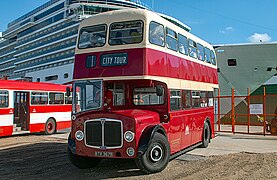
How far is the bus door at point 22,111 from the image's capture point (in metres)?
14.5

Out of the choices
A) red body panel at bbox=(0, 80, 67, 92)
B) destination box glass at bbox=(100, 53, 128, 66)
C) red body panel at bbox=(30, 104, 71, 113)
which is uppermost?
destination box glass at bbox=(100, 53, 128, 66)

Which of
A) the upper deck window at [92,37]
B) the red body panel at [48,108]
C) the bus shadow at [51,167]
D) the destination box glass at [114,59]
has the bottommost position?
the bus shadow at [51,167]

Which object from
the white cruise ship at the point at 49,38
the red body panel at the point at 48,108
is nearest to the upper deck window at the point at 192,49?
the red body panel at the point at 48,108

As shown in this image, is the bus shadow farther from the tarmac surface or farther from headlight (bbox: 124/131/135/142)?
headlight (bbox: 124/131/135/142)

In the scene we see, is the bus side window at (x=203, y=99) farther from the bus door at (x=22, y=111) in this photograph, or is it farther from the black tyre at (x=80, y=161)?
the bus door at (x=22, y=111)

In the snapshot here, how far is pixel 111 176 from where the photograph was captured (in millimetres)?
6750

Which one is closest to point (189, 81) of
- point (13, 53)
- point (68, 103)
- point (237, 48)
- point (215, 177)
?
point (215, 177)

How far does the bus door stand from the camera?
14.5 meters

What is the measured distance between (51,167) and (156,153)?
283 cm

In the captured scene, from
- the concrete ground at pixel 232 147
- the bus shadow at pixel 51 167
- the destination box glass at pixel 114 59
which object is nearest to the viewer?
the bus shadow at pixel 51 167

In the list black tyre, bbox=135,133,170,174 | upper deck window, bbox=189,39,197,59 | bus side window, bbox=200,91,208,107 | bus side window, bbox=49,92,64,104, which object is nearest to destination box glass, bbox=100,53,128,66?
black tyre, bbox=135,133,170,174

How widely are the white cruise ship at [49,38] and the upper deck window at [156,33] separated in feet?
104

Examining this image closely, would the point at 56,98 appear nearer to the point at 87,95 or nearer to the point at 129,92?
the point at 129,92

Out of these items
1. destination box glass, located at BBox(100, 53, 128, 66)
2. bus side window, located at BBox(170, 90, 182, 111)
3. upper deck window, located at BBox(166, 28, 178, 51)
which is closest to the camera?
destination box glass, located at BBox(100, 53, 128, 66)
